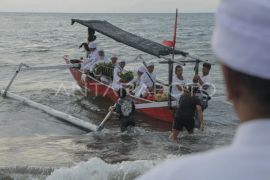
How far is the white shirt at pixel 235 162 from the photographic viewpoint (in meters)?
0.98

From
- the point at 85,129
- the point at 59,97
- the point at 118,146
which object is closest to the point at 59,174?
the point at 118,146

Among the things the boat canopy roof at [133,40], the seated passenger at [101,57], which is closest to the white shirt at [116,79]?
the boat canopy roof at [133,40]

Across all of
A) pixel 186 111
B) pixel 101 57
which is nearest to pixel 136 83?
pixel 101 57

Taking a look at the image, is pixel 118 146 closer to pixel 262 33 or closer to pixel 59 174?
pixel 59 174

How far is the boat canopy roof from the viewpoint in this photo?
1212 cm

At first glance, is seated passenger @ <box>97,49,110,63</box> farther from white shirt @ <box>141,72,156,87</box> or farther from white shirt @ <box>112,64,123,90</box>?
white shirt @ <box>141,72,156,87</box>

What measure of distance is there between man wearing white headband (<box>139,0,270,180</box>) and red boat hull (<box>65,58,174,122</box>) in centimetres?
1098

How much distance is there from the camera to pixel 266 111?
1072 millimetres

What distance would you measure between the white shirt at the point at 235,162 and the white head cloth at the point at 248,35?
0.12m

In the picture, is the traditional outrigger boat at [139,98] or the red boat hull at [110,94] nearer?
the traditional outrigger boat at [139,98]

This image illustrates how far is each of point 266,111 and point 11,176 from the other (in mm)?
7504

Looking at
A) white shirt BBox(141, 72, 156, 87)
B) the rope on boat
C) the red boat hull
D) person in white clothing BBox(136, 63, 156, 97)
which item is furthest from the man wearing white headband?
white shirt BBox(141, 72, 156, 87)

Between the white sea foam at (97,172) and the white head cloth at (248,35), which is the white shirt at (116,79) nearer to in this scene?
the white sea foam at (97,172)

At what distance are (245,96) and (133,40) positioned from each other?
12592 mm
